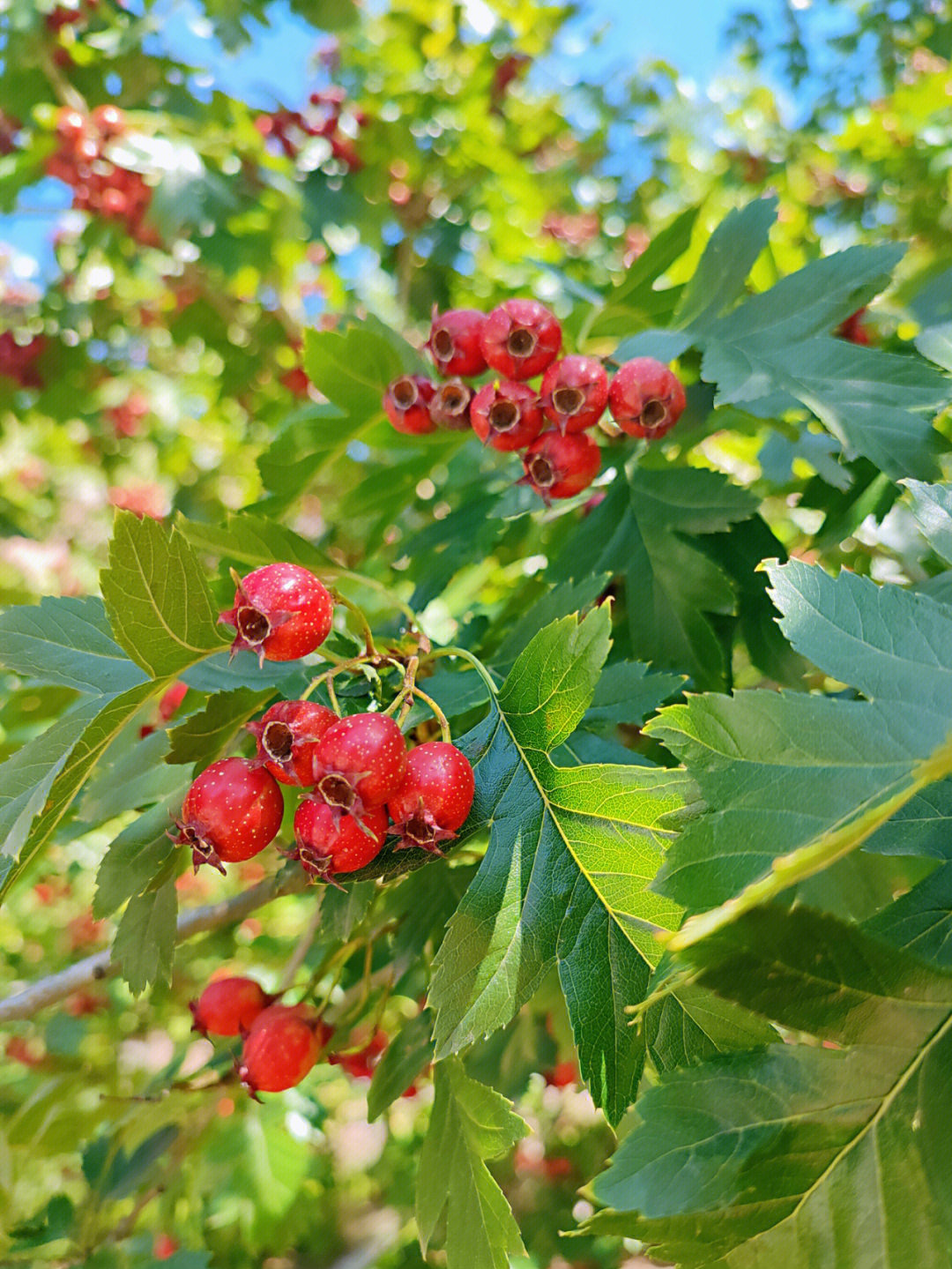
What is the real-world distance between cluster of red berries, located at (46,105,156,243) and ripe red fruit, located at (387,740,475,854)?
2.22 metres

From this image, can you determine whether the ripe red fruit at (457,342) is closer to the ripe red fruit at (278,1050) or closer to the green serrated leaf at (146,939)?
the green serrated leaf at (146,939)

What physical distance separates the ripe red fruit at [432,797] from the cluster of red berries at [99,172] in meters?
2.22

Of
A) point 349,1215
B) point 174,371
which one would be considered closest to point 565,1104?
point 349,1215

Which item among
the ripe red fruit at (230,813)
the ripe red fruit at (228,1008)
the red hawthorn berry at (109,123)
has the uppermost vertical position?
the red hawthorn berry at (109,123)

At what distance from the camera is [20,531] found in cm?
302

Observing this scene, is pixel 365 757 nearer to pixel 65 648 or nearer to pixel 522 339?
pixel 65 648

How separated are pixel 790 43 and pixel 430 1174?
11.7 feet

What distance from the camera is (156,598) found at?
2.36 ft

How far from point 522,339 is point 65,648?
653 mm

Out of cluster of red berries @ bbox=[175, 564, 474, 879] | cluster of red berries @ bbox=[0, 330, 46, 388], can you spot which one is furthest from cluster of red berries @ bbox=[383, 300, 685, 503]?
cluster of red berries @ bbox=[0, 330, 46, 388]

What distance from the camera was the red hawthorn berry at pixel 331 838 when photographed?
0.69 m

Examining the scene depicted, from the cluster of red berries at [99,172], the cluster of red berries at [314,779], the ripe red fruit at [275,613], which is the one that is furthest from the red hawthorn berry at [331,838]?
the cluster of red berries at [99,172]

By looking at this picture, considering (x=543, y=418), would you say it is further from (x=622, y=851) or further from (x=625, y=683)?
(x=622, y=851)

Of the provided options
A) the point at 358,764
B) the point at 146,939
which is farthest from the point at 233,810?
the point at 146,939
